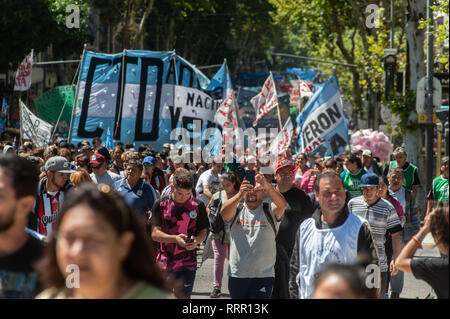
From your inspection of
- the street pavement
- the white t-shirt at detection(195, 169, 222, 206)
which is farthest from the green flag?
the street pavement

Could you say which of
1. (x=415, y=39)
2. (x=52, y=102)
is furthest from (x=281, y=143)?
(x=52, y=102)

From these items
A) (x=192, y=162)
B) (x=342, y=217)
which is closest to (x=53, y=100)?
(x=192, y=162)

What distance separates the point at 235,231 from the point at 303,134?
31.2 ft

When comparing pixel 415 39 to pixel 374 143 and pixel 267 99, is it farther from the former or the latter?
pixel 267 99

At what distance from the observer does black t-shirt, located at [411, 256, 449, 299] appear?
423 cm

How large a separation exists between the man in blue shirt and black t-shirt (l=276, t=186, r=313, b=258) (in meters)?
1.49

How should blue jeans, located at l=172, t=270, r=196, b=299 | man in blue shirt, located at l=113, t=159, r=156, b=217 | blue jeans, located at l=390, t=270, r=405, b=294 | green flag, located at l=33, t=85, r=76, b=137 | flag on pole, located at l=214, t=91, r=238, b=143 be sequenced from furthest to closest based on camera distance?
green flag, located at l=33, t=85, r=76, b=137 → flag on pole, located at l=214, t=91, r=238, b=143 → blue jeans, located at l=390, t=270, r=405, b=294 → man in blue shirt, located at l=113, t=159, r=156, b=217 → blue jeans, located at l=172, t=270, r=196, b=299

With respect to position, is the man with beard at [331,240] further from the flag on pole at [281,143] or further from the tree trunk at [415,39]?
the tree trunk at [415,39]

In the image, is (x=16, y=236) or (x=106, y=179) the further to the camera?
(x=106, y=179)

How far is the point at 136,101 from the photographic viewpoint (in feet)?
57.8

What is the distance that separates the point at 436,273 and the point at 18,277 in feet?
6.68

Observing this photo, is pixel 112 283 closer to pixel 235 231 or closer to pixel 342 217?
pixel 342 217

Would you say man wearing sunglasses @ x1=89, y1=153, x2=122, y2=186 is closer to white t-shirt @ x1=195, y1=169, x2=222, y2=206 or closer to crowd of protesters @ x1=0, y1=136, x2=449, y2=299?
crowd of protesters @ x1=0, y1=136, x2=449, y2=299

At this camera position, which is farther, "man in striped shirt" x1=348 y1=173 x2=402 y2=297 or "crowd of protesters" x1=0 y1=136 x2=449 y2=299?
"man in striped shirt" x1=348 y1=173 x2=402 y2=297
